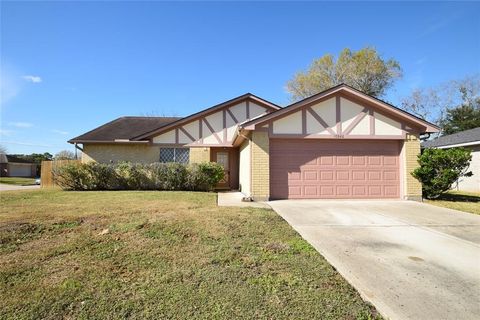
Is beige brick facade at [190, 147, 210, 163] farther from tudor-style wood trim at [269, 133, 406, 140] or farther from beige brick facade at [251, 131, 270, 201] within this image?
tudor-style wood trim at [269, 133, 406, 140]

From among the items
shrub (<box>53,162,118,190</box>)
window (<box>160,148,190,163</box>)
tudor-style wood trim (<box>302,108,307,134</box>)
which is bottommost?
shrub (<box>53,162,118,190</box>)

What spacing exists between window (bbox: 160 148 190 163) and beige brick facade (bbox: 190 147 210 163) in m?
0.26

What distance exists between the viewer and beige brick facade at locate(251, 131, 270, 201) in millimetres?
10328

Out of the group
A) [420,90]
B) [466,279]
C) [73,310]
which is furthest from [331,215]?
[420,90]

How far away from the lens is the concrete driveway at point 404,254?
118 inches

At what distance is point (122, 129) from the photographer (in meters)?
18.3

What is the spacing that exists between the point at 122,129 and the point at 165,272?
16.5 metres

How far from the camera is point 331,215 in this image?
762 cm

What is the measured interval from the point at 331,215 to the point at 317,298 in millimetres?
4917

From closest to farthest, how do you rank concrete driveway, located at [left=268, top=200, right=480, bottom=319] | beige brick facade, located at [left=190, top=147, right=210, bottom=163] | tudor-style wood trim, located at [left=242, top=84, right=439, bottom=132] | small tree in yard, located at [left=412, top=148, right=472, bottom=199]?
1. concrete driveway, located at [left=268, top=200, right=480, bottom=319]
2. small tree in yard, located at [left=412, top=148, right=472, bottom=199]
3. tudor-style wood trim, located at [left=242, top=84, right=439, bottom=132]
4. beige brick facade, located at [left=190, top=147, right=210, bottom=163]

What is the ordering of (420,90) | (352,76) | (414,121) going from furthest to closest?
(420,90) < (352,76) < (414,121)

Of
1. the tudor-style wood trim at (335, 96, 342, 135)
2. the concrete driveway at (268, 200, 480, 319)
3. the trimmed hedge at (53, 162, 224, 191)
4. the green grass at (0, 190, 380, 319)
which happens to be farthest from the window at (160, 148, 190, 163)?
the green grass at (0, 190, 380, 319)

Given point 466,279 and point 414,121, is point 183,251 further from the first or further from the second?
point 414,121

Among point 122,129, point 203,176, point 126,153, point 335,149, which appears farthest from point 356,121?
point 122,129
